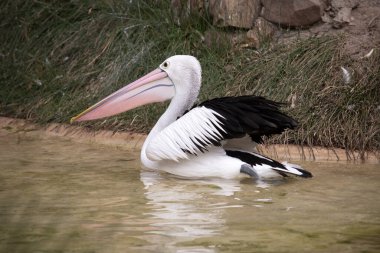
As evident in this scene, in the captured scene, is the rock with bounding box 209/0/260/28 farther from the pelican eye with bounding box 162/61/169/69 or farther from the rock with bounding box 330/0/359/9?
the pelican eye with bounding box 162/61/169/69

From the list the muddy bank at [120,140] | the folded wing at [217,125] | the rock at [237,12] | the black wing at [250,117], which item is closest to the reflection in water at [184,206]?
the folded wing at [217,125]

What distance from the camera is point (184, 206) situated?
17.5ft

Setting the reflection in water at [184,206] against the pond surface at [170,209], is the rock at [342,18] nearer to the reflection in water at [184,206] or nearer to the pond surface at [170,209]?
the pond surface at [170,209]

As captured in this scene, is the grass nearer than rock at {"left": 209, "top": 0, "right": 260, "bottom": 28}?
Yes

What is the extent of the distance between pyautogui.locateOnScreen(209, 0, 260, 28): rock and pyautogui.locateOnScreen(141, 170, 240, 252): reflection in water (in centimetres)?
225

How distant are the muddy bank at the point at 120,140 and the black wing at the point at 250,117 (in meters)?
0.95

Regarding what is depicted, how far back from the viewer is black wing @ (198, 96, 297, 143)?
598 cm

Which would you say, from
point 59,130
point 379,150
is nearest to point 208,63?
point 59,130

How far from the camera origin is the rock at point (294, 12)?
8094mm

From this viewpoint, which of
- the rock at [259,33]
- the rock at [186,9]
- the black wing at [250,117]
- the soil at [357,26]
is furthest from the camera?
the rock at [186,9]

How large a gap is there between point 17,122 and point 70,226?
12.8 feet

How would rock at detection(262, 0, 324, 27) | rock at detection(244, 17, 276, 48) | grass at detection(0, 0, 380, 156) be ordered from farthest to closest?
rock at detection(244, 17, 276, 48) < rock at detection(262, 0, 324, 27) < grass at detection(0, 0, 380, 156)

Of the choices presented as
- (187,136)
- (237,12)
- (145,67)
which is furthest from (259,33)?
(187,136)

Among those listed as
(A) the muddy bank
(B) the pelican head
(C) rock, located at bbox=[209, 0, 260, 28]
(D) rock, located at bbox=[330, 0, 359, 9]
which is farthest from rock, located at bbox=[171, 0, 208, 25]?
(B) the pelican head
